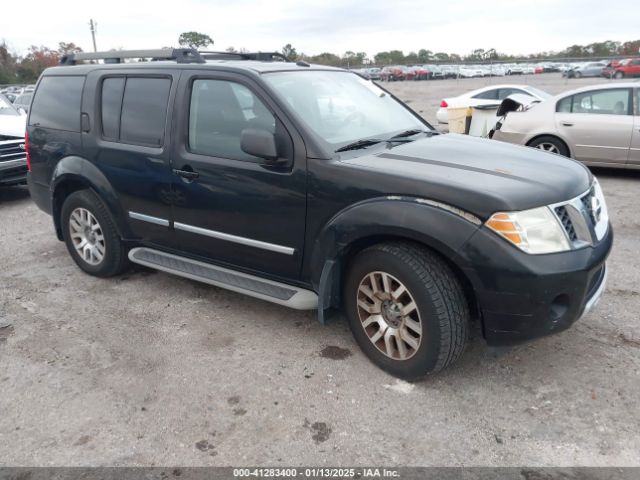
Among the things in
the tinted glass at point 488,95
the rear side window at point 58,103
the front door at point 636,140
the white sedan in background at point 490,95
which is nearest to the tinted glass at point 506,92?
the white sedan in background at point 490,95

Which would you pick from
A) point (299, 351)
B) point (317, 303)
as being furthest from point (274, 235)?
point (299, 351)

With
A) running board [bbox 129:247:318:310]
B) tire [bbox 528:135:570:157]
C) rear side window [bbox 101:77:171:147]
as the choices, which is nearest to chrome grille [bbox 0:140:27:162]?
rear side window [bbox 101:77:171:147]

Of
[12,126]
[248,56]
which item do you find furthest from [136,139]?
[12,126]

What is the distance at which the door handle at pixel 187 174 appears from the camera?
3895 mm

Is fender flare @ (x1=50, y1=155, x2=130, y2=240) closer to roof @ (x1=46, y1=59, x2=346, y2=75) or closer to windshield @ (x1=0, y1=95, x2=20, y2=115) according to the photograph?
roof @ (x1=46, y1=59, x2=346, y2=75)

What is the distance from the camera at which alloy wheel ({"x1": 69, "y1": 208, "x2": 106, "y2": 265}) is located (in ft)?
15.9

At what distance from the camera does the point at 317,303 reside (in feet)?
11.6

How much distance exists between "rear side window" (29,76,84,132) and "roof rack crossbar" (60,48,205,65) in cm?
28

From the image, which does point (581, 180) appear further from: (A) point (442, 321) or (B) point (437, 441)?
(B) point (437, 441)

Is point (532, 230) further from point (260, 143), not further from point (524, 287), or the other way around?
point (260, 143)

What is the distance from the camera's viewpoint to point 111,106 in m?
4.51

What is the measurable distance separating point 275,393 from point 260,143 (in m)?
1.48

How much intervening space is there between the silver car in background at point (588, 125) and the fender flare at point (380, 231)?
18.6 ft

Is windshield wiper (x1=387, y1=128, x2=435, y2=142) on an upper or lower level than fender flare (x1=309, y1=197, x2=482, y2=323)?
upper
